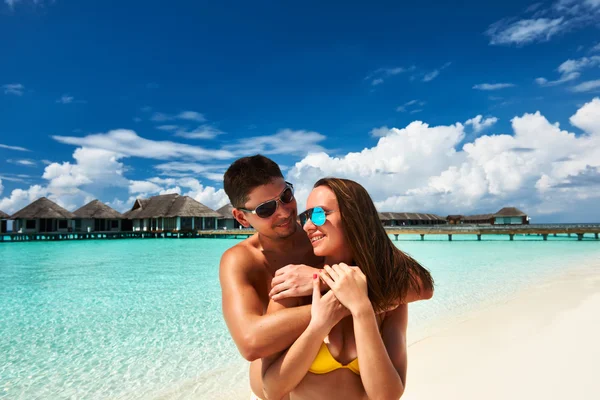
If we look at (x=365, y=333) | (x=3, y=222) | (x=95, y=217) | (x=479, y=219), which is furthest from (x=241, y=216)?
(x=479, y=219)

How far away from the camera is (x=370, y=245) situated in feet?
5.19

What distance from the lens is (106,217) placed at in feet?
149

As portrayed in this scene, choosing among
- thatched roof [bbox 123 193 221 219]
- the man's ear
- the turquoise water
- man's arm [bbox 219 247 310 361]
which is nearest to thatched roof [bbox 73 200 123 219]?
thatched roof [bbox 123 193 221 219]

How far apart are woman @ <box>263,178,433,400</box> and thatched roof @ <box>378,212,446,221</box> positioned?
5383cm

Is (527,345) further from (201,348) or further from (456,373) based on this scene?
(201,348)

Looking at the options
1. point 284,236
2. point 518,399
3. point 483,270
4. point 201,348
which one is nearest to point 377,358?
point 284,236

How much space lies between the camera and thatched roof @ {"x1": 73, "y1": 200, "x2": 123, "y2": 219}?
44719mm

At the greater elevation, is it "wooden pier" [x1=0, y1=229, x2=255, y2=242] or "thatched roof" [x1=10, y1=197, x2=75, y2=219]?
"thatched roof" [x1=10, y1=197, x2=75, y2=219]

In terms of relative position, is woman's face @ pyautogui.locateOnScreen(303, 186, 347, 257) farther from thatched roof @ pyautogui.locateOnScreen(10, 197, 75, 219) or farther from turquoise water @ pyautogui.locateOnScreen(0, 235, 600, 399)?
thatched roof @ pyautogui.locateOnScreen(10, 197, 75, 219)

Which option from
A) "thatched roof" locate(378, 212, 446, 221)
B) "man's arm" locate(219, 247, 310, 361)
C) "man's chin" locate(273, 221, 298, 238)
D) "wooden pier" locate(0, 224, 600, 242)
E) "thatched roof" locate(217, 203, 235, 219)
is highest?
"thatched roof" locate(217, 203, 235, 219)

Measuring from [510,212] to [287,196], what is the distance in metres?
61.2

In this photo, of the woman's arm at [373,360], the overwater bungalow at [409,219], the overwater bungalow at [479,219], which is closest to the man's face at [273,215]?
the woman's arm at [373,360]

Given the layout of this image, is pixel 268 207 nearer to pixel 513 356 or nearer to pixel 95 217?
pixel 513 356

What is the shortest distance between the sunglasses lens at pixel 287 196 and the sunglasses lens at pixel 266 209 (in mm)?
61
